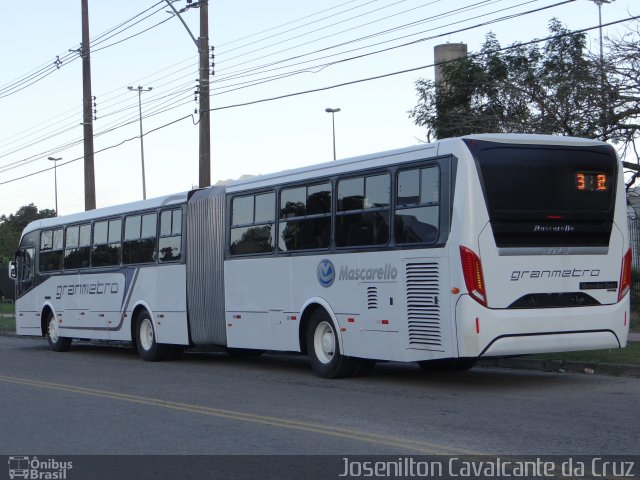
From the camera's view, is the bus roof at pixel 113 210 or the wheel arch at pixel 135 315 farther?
the wheel arch at pixel 135 315

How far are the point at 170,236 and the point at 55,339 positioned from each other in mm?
5936

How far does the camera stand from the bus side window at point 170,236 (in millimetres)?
18891

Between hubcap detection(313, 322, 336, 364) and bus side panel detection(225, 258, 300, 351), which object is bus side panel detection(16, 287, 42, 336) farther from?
hubcap detection(313, 322, 336, 364)

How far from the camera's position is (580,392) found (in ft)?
40.0

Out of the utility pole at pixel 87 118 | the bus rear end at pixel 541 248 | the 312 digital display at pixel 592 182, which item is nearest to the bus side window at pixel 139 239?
the bus rear end at pixel 541 248

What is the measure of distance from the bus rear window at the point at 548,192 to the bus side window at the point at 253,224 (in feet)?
15.1

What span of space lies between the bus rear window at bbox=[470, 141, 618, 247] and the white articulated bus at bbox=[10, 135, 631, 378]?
17mm

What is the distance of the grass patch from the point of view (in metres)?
14.5

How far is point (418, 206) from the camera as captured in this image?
1292cm

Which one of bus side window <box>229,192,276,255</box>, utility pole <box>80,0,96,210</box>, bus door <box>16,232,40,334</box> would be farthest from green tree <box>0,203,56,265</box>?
bus side window <box>229,192,276,255</box>

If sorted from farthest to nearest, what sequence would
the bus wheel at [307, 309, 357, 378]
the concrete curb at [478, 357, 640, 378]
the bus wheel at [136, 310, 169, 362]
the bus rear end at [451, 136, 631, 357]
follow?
the bus wheel at [136, 310, 169, 362], the bus wheel at [307, 309, 357, 378], the concrete curb at [478, 357, 640, 378], the bus rear end at [451, 136, 631, 357]

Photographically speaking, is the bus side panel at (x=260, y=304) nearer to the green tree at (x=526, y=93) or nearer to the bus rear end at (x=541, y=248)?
the bus rear end at (x=541, y=248)

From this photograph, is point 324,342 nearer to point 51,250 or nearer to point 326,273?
point 326,273

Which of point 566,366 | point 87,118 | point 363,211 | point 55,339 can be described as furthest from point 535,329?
point 87,118
